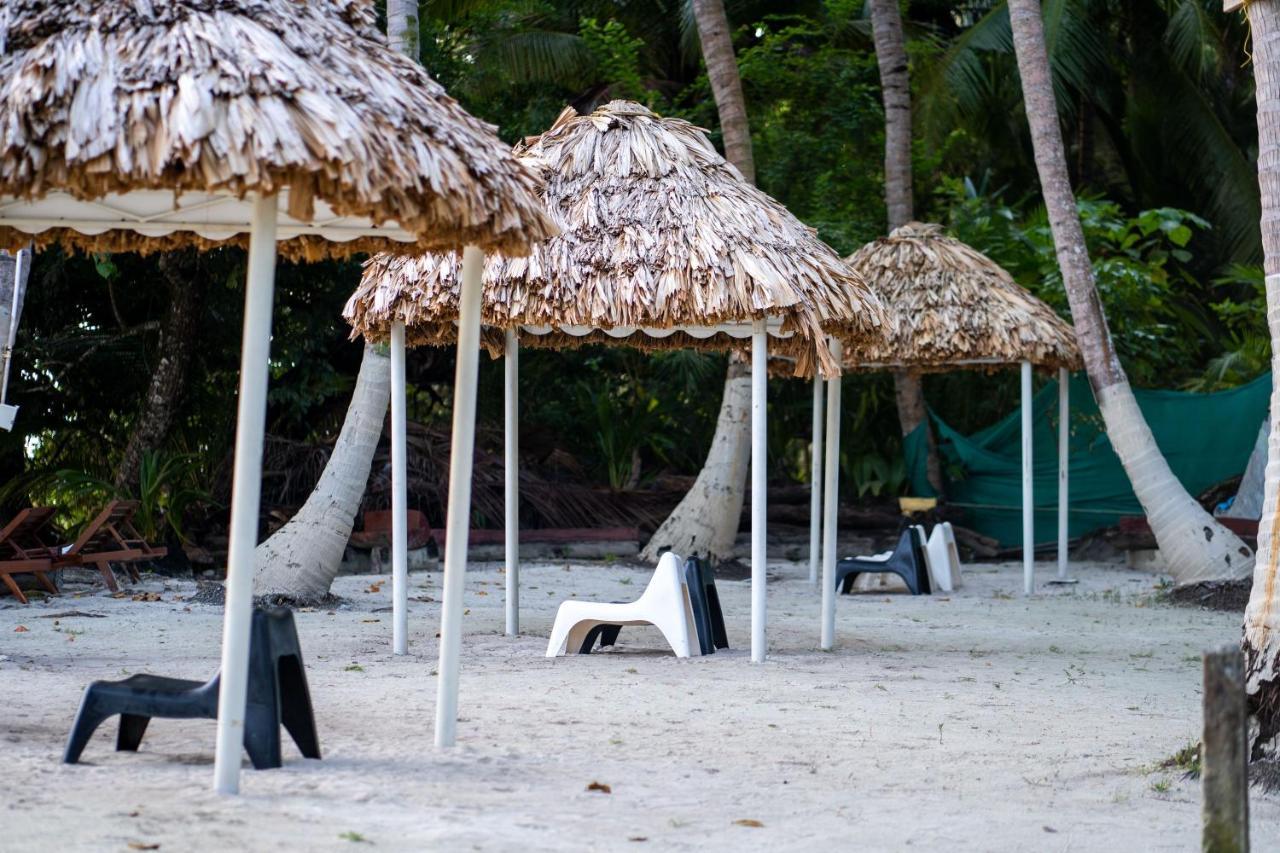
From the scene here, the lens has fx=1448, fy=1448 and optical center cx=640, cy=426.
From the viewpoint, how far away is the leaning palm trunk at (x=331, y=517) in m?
10.4

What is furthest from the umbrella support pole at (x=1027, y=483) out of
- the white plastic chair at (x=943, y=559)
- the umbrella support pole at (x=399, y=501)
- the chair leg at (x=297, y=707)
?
the chair leg at (x=297, y=707)

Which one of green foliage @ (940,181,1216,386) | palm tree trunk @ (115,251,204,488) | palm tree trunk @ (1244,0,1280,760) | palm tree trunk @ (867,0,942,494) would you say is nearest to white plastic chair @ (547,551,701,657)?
palm tree trunk @ (1244,0,1280,760)

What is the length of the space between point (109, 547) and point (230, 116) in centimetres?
837

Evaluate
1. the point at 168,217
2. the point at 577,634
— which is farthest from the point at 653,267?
the point at 168,217

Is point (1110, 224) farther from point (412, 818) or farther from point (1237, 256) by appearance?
point (412, 818)

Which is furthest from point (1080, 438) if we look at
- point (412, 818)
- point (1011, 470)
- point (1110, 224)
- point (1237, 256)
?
point (412, 818)

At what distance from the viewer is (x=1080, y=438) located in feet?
50.1

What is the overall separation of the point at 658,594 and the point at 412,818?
12.6 feet

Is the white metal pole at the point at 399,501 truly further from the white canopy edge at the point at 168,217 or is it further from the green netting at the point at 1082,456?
the green netting at the point at 1082,456

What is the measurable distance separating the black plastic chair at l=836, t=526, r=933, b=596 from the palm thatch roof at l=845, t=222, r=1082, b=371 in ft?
5.30

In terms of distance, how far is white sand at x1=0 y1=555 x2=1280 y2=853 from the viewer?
420 centimetres

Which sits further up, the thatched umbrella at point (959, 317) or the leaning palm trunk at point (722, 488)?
the thatched umbrella at point (959, 317)

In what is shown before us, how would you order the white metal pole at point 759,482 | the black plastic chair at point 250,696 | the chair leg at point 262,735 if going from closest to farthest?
the black plastic chair at point 250,696, the chair leg at point 262,735, the white metal pole at point 759,482

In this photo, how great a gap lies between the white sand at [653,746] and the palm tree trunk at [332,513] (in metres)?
0.67
